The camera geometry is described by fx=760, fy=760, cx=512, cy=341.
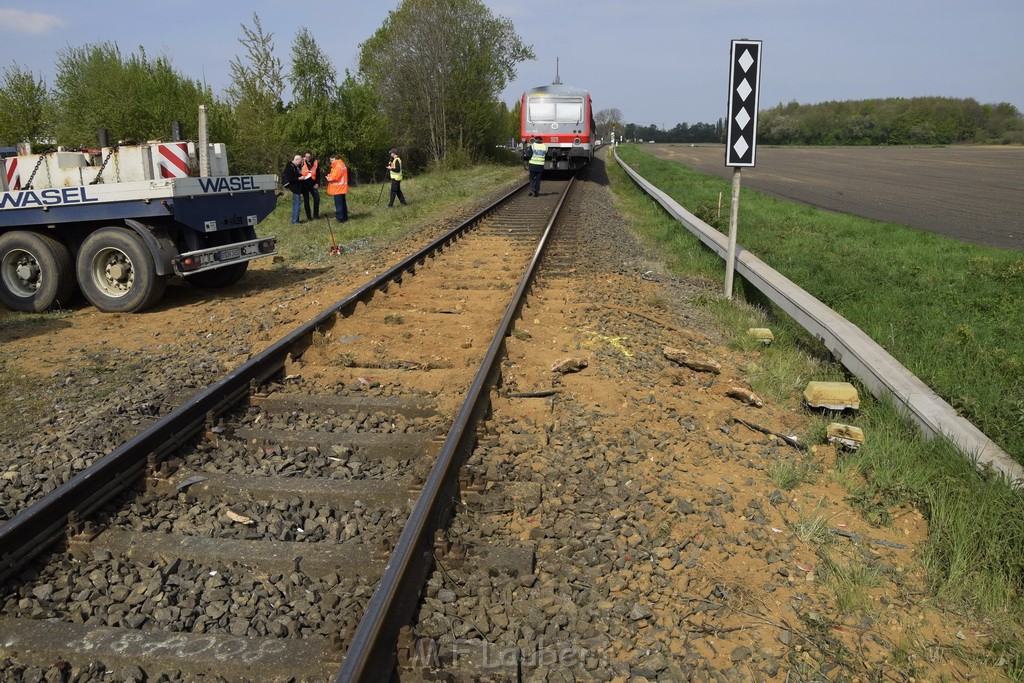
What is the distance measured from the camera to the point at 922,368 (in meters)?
6.22

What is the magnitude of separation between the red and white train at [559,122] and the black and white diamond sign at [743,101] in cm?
1962

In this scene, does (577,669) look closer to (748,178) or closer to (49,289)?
(49,289)

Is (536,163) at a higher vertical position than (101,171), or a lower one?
higher

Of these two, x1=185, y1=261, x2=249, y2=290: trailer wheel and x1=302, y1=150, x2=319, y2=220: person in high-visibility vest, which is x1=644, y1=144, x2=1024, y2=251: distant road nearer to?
x1=185, y1=261, x2=249, y2=290: trailer wheel

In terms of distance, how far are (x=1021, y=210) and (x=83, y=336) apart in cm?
2000

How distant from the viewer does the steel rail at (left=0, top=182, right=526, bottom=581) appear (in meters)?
3.50

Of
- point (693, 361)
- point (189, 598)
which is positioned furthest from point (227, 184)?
point (189, 598)

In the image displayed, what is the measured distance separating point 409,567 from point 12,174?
9.30m

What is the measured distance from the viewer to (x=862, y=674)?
9.60 feet

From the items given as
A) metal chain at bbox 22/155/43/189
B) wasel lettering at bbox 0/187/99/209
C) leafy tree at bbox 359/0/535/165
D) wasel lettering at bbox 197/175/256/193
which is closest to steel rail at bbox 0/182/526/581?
wasel lettering at bbox 197/175/256/193

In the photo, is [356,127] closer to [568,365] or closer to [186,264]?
[186,264]

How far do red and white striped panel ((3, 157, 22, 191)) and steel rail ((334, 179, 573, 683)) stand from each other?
312 inches

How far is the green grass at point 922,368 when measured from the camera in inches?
140

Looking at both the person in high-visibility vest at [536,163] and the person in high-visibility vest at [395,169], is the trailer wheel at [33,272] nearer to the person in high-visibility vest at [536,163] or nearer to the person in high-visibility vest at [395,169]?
the person in high-visibility vest at [395,169]
